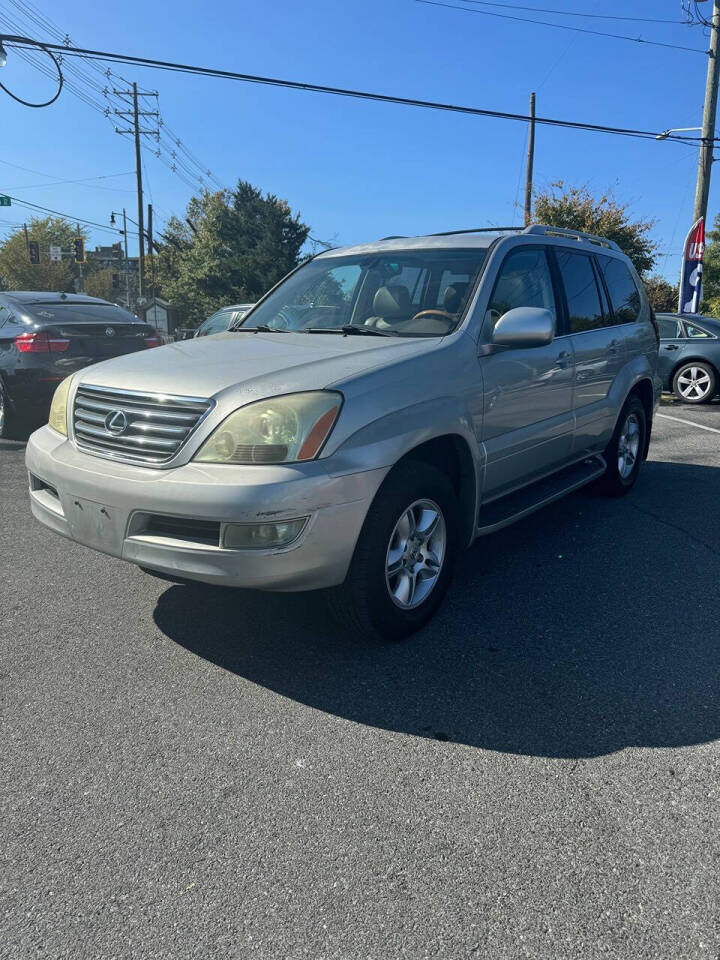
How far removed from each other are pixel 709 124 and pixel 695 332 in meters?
8.87

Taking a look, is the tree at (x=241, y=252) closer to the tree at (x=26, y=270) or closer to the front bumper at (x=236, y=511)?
the tree at (x=26, y=270)

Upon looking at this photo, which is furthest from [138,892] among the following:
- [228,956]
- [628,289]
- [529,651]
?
[628,289]

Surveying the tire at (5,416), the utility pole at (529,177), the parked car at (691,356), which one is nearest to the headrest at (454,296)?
the tire at (5,416)

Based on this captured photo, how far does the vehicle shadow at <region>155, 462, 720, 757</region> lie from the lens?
2.75 metres

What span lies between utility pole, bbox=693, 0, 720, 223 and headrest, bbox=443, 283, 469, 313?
52.3ft

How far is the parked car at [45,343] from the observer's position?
7992mm

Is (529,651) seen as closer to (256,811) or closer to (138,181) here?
(256,811)

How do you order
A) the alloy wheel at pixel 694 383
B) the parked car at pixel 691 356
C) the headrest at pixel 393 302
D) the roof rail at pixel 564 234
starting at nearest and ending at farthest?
the headrest at pixel 393 302 → the roof rail at pixel 564 234 → the parked car at pixel 691 356 → the alloy wheel at pixel 694 383

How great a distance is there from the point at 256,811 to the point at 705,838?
131cm

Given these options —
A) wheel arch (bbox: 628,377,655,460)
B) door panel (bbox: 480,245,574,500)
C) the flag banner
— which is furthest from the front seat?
the flag banner

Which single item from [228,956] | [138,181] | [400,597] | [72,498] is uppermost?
[138,181]

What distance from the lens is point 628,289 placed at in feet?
19.5

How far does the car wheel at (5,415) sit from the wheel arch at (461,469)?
633cm

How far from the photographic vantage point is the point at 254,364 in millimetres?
3279
